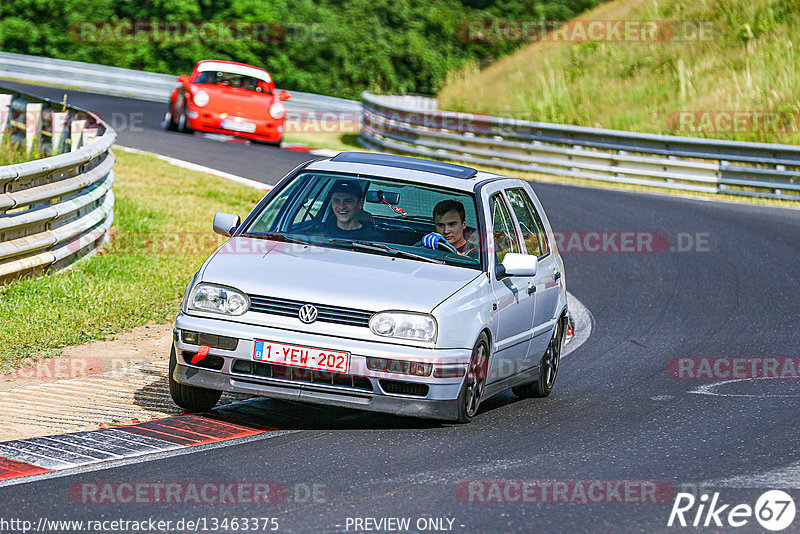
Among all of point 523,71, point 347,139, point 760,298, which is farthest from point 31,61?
point 760,298

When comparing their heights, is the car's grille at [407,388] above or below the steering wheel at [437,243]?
below

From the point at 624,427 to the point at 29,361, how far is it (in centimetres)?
409

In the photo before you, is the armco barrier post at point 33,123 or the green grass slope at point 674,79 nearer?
the armco barrier post at point 33,123

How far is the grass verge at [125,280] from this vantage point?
9266mm

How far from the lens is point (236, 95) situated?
24.7 metres

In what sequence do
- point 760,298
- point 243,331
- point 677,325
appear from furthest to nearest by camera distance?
point 760,298 < point 677,325 < point 243,331

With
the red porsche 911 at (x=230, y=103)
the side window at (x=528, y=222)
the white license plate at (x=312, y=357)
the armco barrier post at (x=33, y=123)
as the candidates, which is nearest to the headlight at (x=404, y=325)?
the white license plate at (x=312, y=357)

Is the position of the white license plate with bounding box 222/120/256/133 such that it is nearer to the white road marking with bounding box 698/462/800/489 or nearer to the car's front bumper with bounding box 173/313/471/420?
the car's front bumper with bounding box 173/313/471/420

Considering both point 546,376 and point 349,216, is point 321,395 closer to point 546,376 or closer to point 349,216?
point 349,216

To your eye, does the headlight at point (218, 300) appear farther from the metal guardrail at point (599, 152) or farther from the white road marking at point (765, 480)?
the metal guardrail at point (599, 152)

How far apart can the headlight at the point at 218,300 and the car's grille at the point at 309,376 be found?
1.06 ft

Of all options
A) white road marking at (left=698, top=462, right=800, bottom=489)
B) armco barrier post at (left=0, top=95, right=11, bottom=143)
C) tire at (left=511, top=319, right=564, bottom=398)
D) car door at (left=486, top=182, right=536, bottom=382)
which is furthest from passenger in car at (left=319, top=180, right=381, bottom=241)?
armco barrier post at (left=0, top=95, right=11, bottom=143)

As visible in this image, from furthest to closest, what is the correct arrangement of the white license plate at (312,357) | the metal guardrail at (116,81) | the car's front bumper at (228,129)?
the metal guardrail at (116,81), the car's front bumper at (228,129), the white license plate at (312,357)

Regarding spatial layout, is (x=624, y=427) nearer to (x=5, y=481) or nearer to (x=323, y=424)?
(x=323, y=424)
